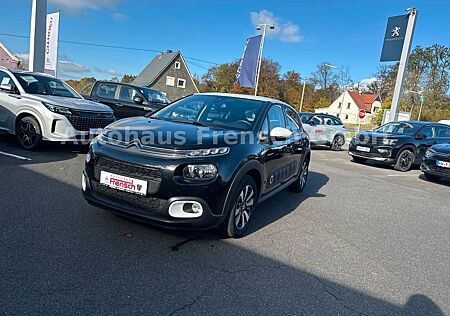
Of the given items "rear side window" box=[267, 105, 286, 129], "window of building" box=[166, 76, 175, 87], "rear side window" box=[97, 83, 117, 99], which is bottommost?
"rear side window" box=[267, 105, 286, 129]

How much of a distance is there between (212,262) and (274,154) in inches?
69.8

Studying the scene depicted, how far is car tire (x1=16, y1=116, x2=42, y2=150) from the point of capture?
6625mm

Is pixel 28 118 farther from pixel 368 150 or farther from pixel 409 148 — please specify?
pixel 409 148

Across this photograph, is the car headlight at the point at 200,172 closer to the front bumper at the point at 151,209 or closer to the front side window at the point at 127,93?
the front bumper at the point at 151,209

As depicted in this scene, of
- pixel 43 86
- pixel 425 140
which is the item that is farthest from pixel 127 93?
pixel 425 140

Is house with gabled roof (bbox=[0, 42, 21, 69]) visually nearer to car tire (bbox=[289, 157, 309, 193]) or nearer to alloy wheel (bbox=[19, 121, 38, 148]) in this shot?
alloy wheel (bbox=[19, 121, 38, 148])

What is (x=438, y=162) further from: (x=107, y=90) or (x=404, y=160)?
(x=107, y=90)

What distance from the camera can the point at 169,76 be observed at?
46.8m

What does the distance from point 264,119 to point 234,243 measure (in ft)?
5.33

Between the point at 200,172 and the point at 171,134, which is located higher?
the point at 171,134

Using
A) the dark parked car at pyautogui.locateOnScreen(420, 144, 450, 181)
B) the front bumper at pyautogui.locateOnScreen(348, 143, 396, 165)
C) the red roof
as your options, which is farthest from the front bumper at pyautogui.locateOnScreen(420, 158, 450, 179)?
the red roof

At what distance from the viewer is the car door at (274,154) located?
4.18m

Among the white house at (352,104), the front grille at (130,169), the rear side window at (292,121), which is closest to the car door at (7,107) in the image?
the front grille at (130,169)

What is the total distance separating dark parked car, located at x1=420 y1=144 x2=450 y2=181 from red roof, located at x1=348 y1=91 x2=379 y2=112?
239ft
